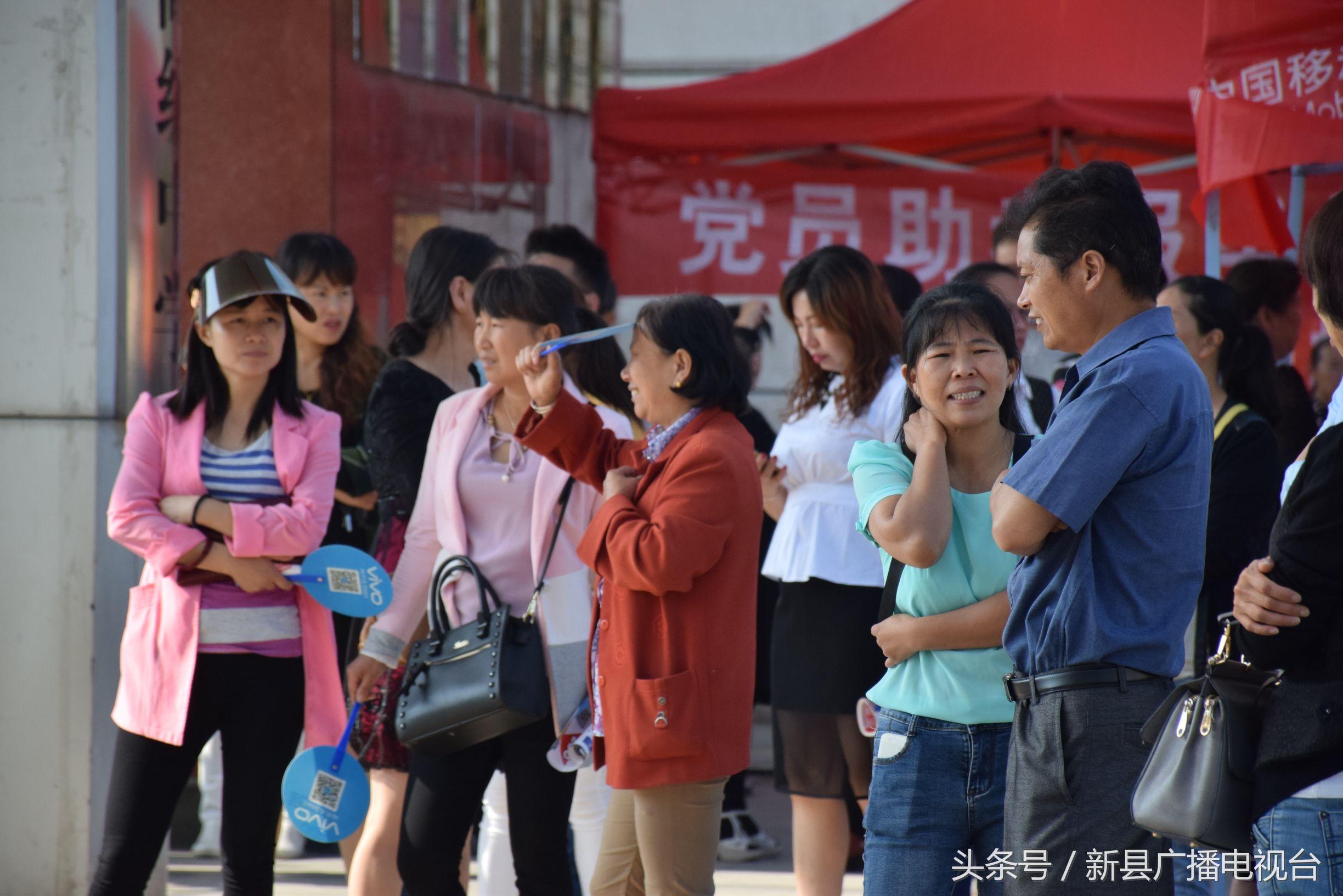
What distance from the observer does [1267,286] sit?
485cm

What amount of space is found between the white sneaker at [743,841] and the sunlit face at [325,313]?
2.19m

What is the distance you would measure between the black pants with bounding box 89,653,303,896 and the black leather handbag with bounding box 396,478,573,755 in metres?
0.35

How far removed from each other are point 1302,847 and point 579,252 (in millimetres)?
3661

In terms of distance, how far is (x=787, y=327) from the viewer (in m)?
8.90

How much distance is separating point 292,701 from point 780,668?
1240mm

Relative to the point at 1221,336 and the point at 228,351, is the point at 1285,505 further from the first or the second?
the point at 228,351

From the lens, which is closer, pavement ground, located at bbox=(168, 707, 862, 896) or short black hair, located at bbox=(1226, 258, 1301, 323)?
pavement ground, located at bbox=(168, 707, 862, 896)

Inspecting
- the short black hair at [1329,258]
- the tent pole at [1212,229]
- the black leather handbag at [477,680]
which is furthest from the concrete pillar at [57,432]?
the tent pole at [1212,229]

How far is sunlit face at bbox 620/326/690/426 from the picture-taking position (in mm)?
3084

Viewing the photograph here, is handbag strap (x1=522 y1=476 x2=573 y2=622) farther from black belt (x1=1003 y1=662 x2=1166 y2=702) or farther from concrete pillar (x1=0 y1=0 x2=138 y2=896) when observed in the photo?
concrete pillar (x1=0 y1=0 x2=138 y2=896)

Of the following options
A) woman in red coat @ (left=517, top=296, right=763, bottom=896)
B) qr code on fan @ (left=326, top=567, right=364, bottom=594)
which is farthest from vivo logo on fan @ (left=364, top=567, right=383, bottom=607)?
woman in red coat @ (left=517, top=296, right=763, bottom=896)

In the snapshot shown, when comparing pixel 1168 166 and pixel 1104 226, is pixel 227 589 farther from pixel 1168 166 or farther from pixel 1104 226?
pixel 1168 166

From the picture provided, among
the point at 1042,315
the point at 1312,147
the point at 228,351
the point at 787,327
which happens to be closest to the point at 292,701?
the point at 228,351

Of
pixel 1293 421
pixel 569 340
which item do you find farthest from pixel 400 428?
pixel 1293 421
